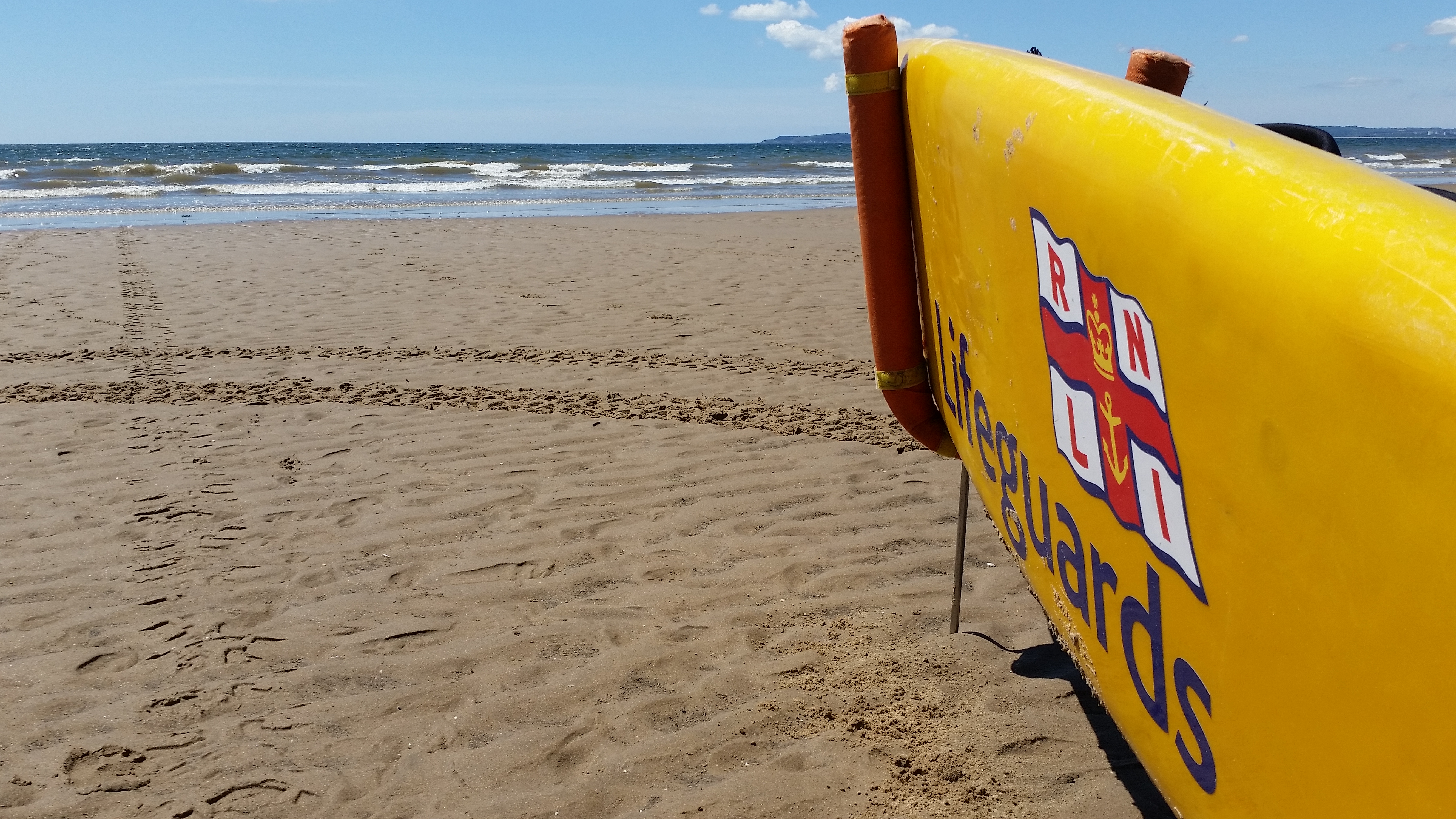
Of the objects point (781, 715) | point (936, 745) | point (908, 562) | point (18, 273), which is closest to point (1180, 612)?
point (936, 745)

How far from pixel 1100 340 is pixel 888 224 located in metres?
1.15

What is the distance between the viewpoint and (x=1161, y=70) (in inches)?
97.7

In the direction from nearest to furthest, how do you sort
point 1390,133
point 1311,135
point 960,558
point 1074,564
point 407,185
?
point 1074,564, point 1311,135, point 960,558, point 407,185, point 1390,133

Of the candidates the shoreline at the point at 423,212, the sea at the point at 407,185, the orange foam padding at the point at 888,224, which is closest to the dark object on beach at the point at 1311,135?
the orange foam padding at the point at 888,224

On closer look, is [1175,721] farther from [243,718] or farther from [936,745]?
[243,718]

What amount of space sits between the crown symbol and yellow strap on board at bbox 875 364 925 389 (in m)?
1.15

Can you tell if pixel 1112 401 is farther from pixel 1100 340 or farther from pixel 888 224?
pixel 888 224

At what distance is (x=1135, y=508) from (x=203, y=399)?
5385 mm

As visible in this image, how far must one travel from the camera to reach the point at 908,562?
3.57 metres

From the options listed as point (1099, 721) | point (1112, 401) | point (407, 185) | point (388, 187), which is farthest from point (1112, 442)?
point (407, 185)

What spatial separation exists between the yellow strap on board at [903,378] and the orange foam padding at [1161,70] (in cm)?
88

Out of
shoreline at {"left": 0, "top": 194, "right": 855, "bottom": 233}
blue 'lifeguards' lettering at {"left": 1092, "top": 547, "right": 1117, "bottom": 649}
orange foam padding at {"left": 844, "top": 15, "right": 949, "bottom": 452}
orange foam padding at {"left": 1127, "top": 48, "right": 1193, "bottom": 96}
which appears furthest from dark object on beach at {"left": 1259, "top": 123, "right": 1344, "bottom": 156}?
shoreline at {"left": 0, "top": 194, "right": 855, "bottom": 233}

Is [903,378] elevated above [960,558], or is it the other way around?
[903,378]

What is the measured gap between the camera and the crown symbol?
56.1 inches
